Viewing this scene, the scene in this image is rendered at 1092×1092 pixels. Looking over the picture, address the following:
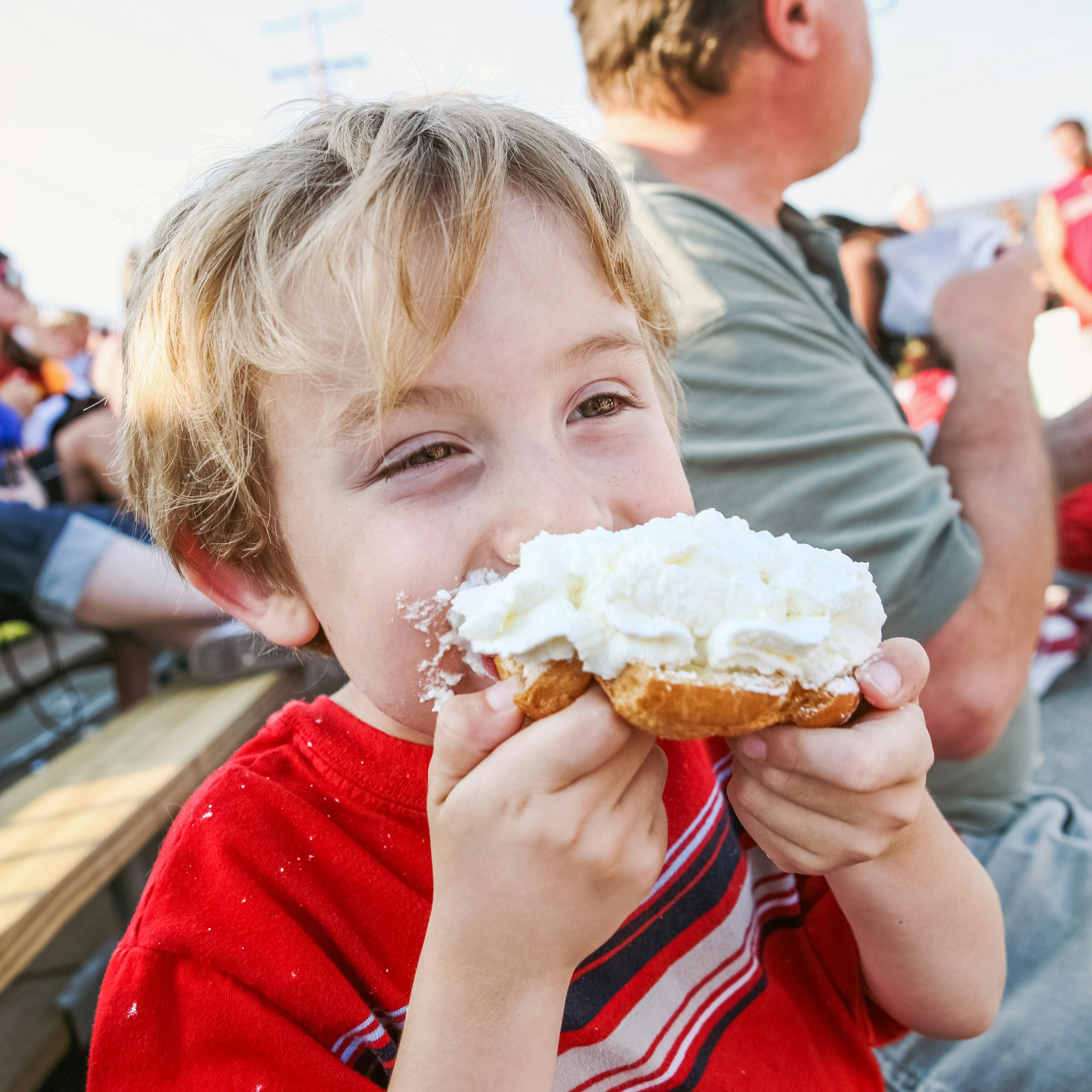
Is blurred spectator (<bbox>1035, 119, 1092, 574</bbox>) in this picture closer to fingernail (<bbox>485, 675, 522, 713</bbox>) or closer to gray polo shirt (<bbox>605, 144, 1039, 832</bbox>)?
gray polo shirt (<bbox>605, 144, 1039, 832</bbox>)

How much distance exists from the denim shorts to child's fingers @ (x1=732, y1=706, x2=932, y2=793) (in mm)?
3057

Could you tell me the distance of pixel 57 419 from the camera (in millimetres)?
4828

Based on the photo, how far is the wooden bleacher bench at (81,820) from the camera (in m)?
1.84

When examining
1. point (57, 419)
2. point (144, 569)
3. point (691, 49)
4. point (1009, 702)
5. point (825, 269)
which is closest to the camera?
point (1009, 702)

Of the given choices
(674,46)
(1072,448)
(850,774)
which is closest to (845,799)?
(850,774)

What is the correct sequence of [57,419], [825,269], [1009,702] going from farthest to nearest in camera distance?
[57,419]
[825,269]
[1009,702]

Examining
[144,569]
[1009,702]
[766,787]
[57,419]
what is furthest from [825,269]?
[57,419]

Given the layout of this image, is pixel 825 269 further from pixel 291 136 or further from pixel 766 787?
pixel 766 787

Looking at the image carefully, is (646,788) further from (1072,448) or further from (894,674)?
(1072,448)

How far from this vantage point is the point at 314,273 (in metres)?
1.02

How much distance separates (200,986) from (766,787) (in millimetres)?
739

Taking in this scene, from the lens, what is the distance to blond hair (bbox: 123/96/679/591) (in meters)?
0.98

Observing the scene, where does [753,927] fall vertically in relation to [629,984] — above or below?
below

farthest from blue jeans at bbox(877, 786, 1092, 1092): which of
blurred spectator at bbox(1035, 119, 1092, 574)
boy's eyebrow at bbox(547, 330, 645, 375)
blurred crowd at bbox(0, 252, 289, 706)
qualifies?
blurred spectator at bbox(1035, 119, 1092, 574)
